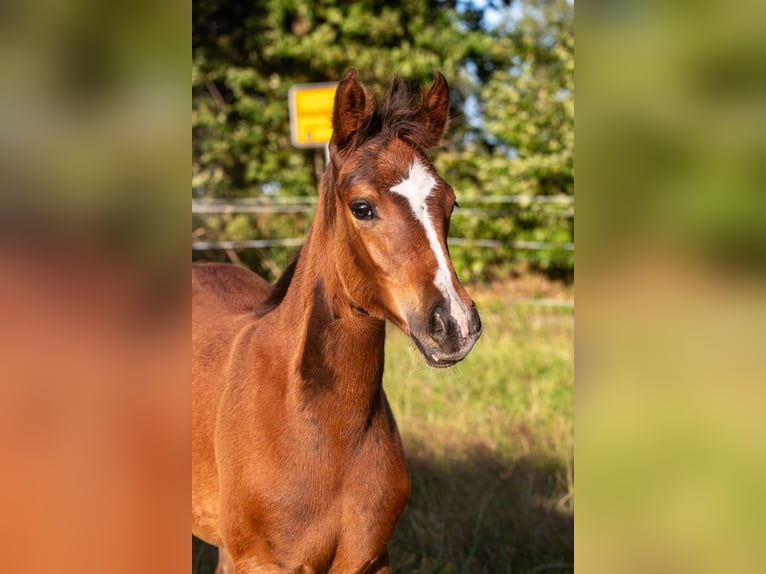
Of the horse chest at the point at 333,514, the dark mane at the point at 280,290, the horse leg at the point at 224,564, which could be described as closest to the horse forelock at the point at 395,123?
the dark mane at the point at 280,290

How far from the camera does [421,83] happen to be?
9.57 meters


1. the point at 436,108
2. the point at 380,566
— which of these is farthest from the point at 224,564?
the point at 436,108

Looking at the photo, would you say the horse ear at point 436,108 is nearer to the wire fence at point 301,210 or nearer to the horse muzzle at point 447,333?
the horse muzzle at point 447,333

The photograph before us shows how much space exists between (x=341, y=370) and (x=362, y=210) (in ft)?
1.63

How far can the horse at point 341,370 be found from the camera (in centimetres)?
212

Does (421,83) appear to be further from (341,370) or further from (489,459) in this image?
(341,370)

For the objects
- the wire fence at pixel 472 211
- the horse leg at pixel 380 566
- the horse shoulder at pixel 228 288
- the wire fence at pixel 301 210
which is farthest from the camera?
the wire fence at pixel 301 210

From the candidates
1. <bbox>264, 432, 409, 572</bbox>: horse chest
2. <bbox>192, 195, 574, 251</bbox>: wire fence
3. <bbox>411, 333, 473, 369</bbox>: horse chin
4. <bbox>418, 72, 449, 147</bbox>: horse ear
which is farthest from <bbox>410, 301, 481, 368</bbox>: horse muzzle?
<bbox>192, 195, 574, 251</bbox>: wire fence

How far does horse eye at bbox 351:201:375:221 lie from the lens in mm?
2141

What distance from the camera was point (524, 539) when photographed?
3.82 metres

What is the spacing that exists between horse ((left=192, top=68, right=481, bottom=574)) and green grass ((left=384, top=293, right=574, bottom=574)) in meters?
0.24

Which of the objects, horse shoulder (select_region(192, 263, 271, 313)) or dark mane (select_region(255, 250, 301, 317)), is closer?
dark mane (select_region(255, 250, 301, 317))

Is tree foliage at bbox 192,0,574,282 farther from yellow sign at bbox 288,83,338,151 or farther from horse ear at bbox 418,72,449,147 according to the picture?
horse ear at bbox 418,72,449,147

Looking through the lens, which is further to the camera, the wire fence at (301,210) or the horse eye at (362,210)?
the wire fence at (301,210)
